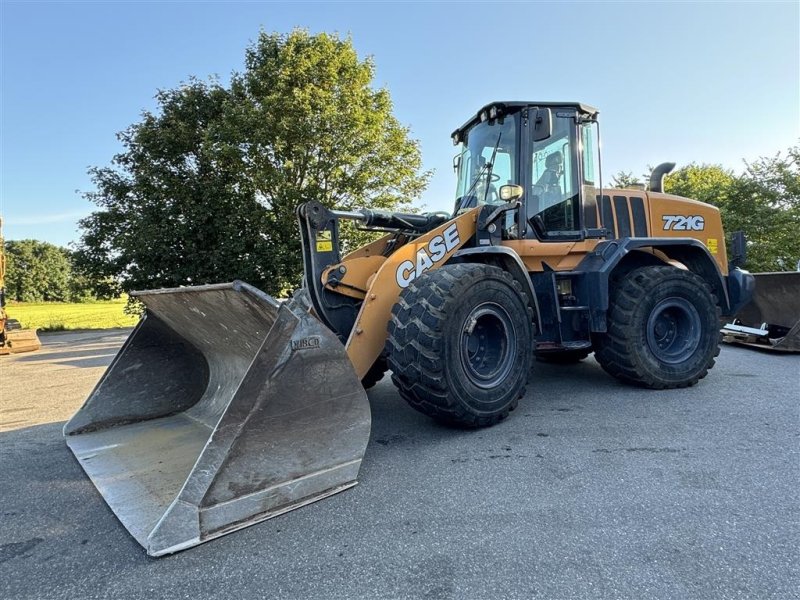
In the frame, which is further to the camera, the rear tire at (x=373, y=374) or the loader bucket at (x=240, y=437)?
the rear tire at (x=373, y=374)

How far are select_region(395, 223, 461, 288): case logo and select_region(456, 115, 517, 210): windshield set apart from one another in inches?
36.0

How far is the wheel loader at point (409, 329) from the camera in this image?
8.02ft

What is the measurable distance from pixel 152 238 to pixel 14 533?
41.0ft

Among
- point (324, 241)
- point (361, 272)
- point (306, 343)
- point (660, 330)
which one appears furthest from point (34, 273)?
point (660, 330)

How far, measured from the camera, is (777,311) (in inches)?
284

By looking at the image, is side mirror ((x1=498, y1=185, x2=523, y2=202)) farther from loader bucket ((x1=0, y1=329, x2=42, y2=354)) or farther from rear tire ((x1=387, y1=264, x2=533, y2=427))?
loader bucket ((x1=0, y1=329, x2=42, y2=354))

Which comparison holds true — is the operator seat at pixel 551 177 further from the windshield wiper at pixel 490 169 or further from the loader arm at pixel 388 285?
the loader arm at pixel 388 285

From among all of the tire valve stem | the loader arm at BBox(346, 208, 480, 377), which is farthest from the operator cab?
the tire valve stem

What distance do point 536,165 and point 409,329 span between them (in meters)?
2.48

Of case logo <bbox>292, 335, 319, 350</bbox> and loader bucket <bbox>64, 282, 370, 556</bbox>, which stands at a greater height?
case logo <bbox>292, 335, 319, 350</bbox>

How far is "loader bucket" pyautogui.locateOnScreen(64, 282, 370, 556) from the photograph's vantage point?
223 centimetres

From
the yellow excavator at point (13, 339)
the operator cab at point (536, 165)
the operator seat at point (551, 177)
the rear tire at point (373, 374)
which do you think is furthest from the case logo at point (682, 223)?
the yellow excavator at point (13, 339)

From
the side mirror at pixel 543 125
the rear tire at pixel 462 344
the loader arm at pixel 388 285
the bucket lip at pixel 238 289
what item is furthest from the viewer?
the side mirror at pixel 543 125

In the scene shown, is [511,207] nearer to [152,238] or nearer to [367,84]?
[152,238]
